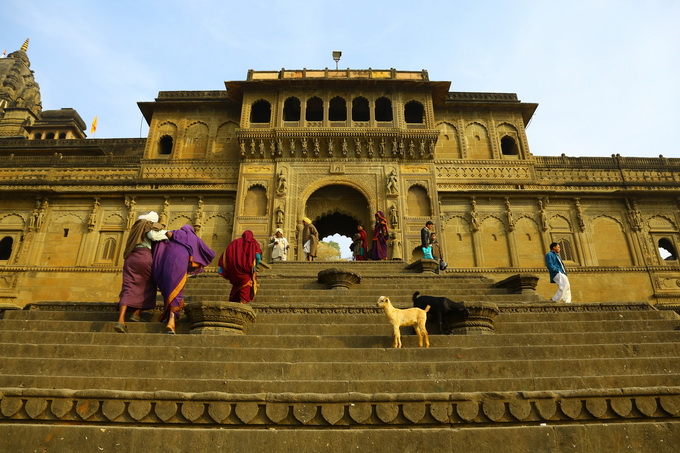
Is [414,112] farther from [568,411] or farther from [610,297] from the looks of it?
[568,411]

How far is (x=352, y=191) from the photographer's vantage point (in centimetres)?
1916

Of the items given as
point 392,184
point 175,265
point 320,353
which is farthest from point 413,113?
point 320,353

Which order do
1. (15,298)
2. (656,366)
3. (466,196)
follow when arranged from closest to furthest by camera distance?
1. (656,366)
2. (15,298)
3. (466,196)

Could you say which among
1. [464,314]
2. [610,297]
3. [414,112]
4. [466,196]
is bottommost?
[464,314]

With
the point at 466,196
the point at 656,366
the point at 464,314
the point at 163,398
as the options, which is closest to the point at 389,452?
the point at 163,398

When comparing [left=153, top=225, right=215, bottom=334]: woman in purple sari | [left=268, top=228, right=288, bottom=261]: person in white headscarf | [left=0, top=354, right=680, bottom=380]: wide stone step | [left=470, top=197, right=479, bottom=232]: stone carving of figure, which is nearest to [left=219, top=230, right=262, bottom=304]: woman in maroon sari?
[left=153, top=225, right=215, bottom=334]: woman in purple sari

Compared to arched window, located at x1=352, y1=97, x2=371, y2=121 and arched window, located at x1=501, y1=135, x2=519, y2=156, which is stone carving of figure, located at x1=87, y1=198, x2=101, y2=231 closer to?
arched window, located at x1=352, y1=97, x2=371, y2=121

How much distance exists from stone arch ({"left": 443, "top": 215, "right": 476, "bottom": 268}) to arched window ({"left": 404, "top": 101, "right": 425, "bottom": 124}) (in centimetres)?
494

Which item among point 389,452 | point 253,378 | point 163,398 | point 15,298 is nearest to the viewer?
point 389,452

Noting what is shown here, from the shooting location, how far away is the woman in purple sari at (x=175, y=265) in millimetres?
5902

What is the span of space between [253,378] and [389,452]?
169 centimetres

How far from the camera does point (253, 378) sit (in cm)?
446

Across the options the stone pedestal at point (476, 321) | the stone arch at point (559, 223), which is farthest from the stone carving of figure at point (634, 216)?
the stone pedestal at point (476, 321)

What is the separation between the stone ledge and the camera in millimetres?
3621
